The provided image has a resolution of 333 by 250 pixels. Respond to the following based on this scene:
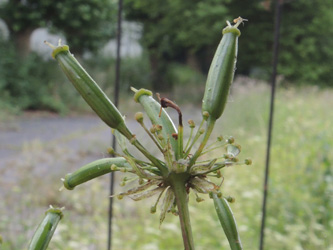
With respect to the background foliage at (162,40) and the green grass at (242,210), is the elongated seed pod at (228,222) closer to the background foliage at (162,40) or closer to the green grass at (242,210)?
the green grass at (242,210)

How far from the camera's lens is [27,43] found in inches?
257

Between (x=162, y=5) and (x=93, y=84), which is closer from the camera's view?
(x=93, y=84)

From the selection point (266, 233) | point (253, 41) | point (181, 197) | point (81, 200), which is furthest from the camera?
point (253, 41)

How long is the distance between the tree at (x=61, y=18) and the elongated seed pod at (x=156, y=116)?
6.15m

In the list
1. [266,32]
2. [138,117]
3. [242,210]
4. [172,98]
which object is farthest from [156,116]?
[266,32]

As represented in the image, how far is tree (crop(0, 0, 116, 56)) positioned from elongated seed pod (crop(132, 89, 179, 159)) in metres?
6.15

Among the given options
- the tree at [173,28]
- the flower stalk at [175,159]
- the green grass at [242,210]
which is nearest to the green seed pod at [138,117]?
the flower stalk at [175,159]

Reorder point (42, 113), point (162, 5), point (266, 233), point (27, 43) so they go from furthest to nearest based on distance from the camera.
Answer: point (162, 5) < point (27, 43) < point (42, 113) < point (266, 233)

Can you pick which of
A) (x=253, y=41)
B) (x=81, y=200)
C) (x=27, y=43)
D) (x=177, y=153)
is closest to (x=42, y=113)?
(x=27, y=43)

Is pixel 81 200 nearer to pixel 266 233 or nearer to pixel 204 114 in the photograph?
pixel 266 233

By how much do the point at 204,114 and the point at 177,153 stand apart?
0.02 m

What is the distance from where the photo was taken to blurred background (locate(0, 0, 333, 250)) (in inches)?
63.6

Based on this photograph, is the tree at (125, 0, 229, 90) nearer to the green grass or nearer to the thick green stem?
the green grass

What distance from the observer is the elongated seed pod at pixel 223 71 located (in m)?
0.17
